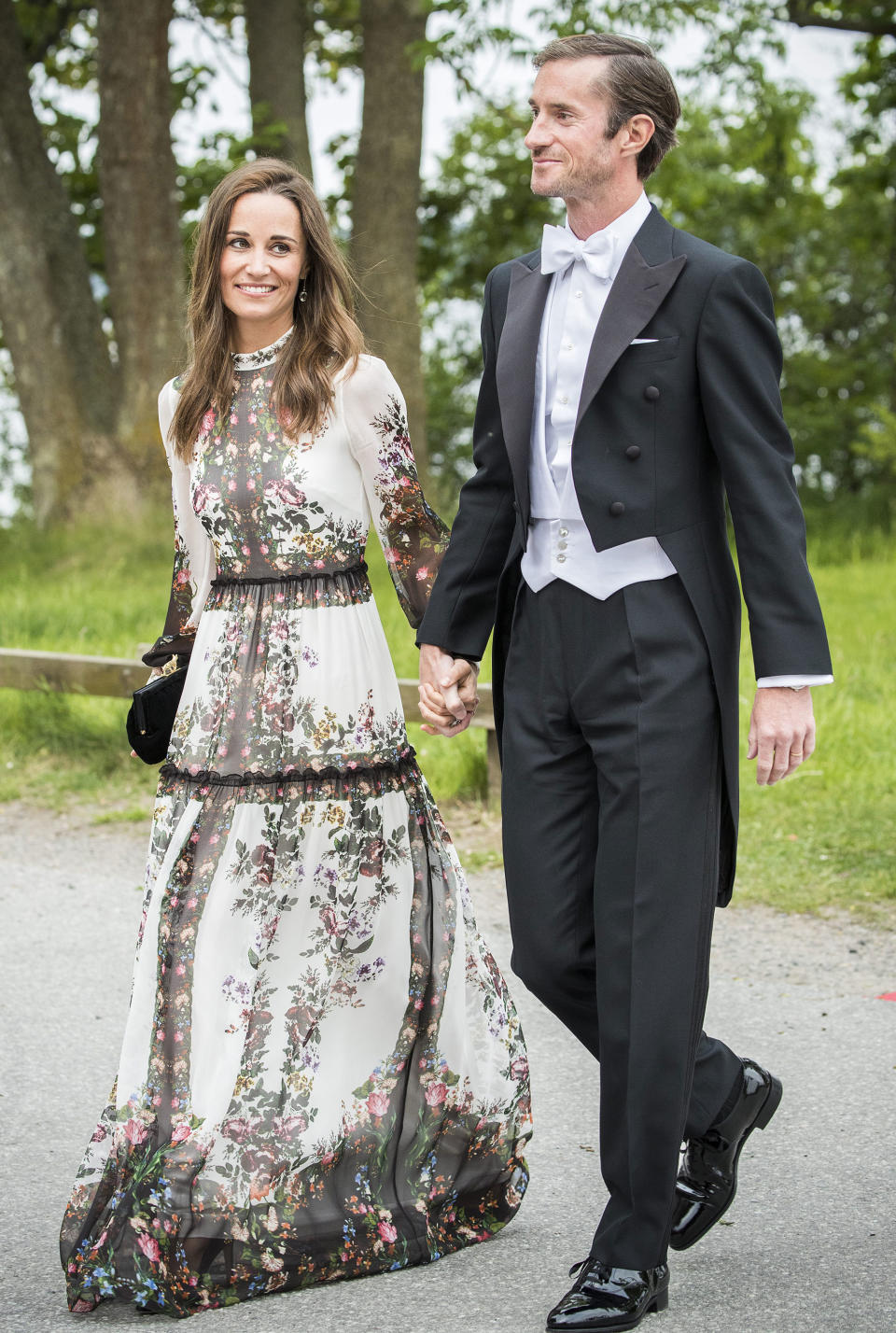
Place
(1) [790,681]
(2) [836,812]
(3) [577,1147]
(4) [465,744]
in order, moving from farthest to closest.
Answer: (4) [465,744] → (2) [836,812] → (3) [577,1147] → (1) [790,681]

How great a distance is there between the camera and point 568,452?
3080mm

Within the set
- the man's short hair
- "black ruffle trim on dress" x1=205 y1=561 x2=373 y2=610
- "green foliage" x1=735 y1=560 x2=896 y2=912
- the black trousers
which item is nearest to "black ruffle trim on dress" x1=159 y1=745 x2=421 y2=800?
"black ruffle trim on dress" x1=205 y1=561 x2=373 y2=610

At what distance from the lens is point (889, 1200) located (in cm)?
358

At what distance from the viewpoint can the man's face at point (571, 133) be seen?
3014 millimetres

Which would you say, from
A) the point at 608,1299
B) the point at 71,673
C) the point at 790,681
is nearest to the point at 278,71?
the point at 71,673

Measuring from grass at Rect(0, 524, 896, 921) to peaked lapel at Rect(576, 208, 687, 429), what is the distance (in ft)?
11.2

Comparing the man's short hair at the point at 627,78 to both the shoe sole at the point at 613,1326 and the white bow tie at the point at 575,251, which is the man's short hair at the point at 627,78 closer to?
the white bow tie at the point at 575,251

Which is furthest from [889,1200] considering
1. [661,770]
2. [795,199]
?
[795,199]

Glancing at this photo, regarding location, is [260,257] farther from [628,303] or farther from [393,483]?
[628,303]

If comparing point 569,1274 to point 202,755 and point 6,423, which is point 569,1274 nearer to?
point 202,755

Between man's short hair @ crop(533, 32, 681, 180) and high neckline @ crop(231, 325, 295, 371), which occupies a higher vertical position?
man's short hair @ crop(533, 32, 681, 180)

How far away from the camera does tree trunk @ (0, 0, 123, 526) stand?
13.4 metres

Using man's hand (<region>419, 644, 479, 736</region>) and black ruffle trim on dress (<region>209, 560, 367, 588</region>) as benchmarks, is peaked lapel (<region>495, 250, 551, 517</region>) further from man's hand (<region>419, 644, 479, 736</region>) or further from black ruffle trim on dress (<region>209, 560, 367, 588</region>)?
black ruffle trim on dress (<region>209, 560, 367, 588</region>)

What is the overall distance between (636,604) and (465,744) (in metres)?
4.66
